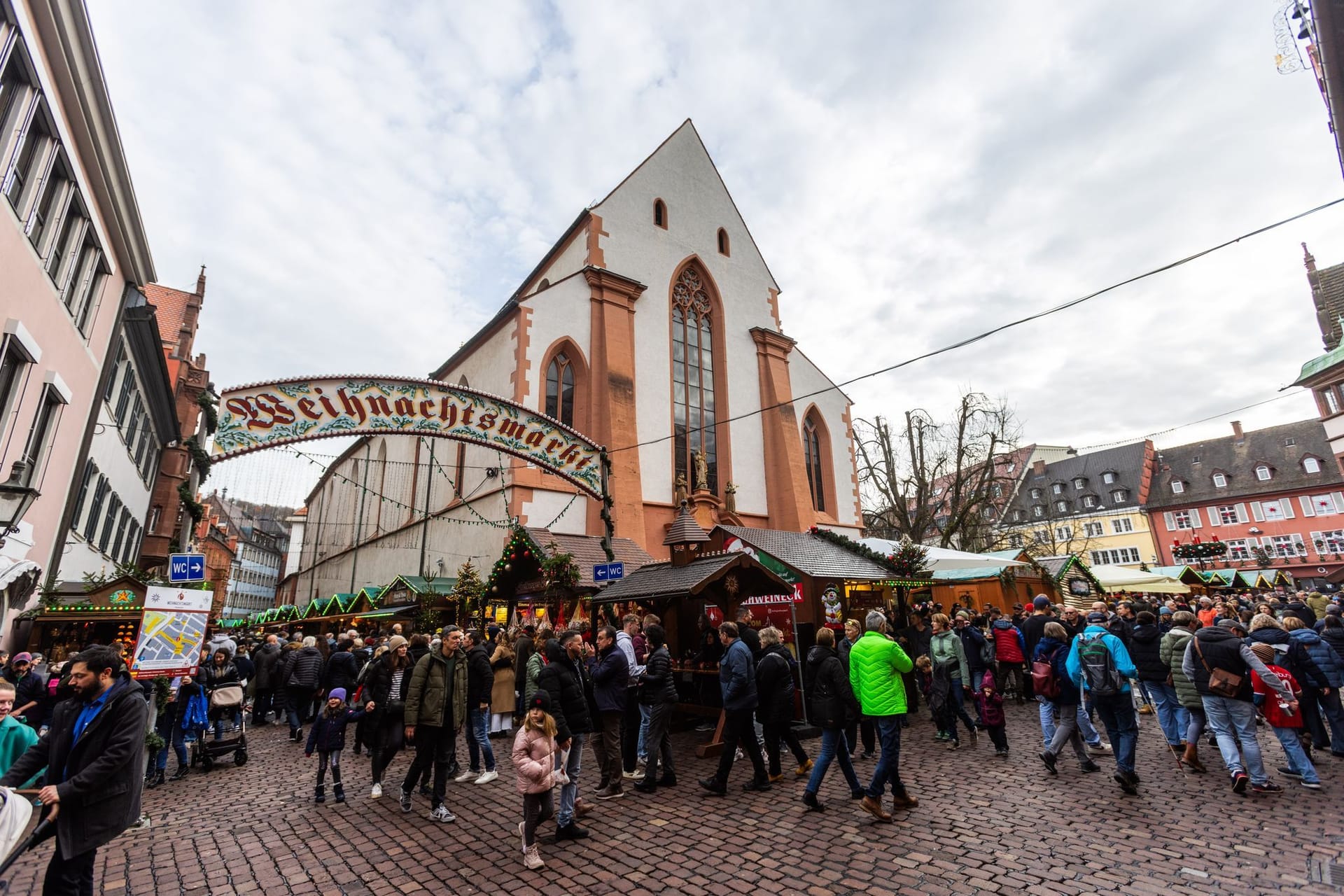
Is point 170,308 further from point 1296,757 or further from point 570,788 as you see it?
point 1296,757

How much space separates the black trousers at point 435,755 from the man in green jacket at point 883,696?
4.00m

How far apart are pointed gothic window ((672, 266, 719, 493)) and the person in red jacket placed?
16.0 meters

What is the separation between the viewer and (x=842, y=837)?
5230 millimetres

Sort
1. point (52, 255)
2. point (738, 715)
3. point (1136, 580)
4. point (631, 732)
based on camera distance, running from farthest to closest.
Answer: point (1136, 580), point (52, 255), point (631, 732), point (738, 715)

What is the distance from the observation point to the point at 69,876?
3.59 metres

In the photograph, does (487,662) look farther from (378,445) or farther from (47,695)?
(378,445)

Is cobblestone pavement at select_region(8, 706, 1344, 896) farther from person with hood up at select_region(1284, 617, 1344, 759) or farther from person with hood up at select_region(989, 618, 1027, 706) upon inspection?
person with hood up at select_region(989, 618, 1027, 706)

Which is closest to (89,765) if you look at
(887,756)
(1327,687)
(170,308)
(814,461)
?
(887,756)

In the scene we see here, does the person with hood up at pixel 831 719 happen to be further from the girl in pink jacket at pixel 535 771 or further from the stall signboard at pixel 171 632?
the stall signboard at pixel 171 632

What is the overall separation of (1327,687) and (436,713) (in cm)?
974

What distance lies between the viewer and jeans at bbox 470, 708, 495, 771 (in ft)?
24.8

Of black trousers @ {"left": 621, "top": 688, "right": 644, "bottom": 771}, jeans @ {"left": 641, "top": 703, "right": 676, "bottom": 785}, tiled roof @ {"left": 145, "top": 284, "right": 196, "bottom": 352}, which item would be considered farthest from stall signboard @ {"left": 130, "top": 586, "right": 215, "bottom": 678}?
tiled roof @ {"left": 145, "top": 284, "right": 196, "bottom": 352}

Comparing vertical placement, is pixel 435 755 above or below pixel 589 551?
below

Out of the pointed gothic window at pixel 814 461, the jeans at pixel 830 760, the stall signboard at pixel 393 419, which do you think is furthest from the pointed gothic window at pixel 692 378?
the jeans at pixel 830 760
